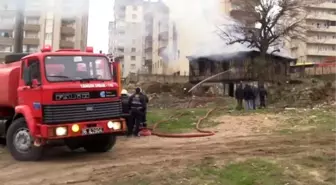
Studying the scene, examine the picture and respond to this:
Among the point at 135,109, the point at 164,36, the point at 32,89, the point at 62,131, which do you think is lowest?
the point at 62,131

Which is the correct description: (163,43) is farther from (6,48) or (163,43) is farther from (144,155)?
(144,155)

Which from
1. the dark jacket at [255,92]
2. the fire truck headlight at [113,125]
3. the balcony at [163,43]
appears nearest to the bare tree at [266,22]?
the balcony at [163,43]

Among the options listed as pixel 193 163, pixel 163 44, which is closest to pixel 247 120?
pixel 193 163

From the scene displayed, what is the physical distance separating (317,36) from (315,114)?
182ft

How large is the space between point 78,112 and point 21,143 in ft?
6.15

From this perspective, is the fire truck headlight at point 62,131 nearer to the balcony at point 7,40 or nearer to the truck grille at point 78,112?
the truck grille at point 78,112

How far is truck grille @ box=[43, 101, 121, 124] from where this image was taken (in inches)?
416

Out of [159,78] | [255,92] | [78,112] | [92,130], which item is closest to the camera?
[78,112]

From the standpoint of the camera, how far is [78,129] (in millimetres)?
10641

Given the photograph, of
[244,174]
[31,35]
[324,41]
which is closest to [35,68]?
[244,174]

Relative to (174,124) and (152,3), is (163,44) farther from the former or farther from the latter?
(174,124)

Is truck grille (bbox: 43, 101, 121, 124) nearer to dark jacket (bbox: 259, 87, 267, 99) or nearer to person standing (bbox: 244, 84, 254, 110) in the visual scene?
person standing (bbox: 244, 84, 254, 110)

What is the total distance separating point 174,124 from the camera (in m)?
18.4

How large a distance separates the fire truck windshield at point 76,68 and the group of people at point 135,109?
156 inches
